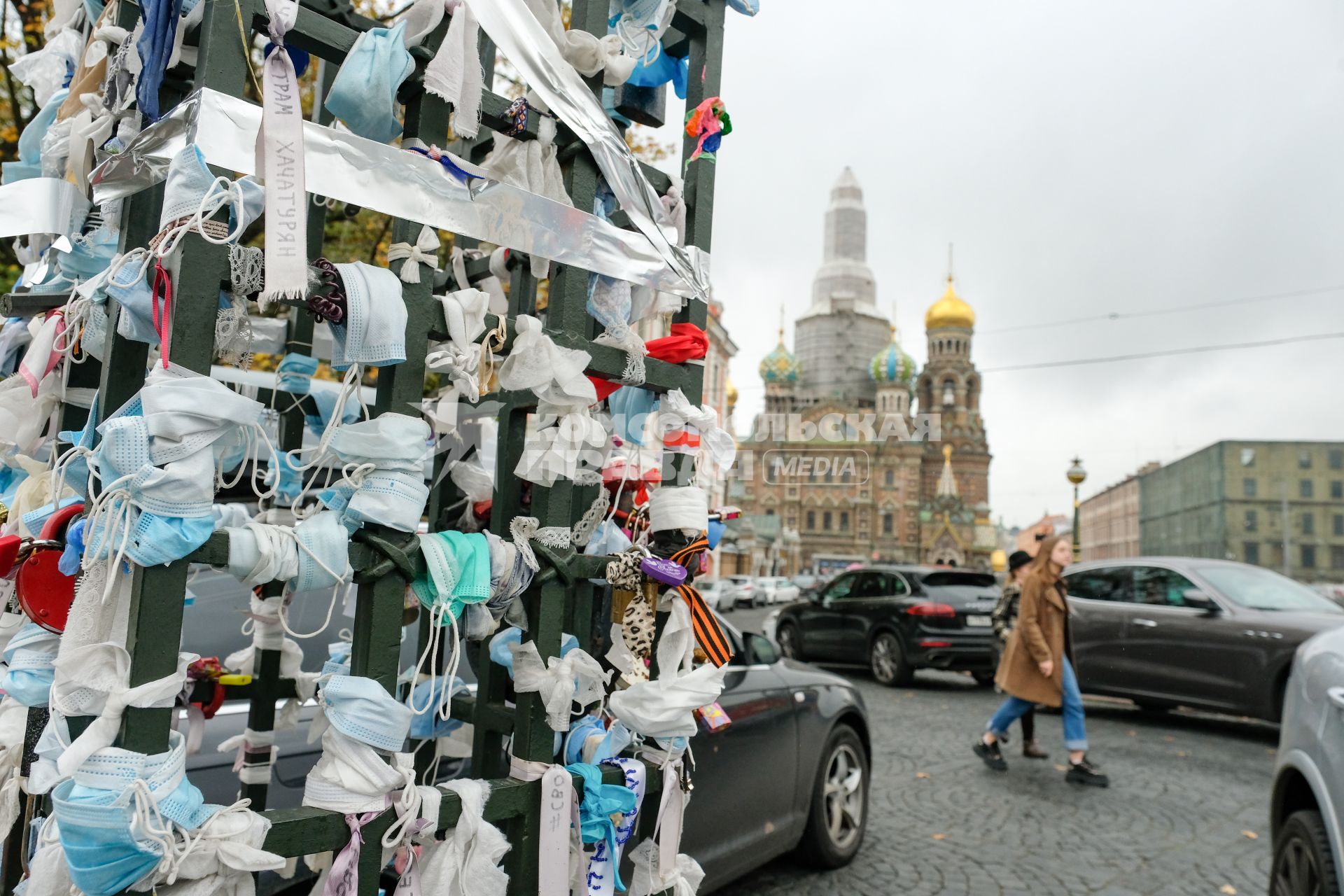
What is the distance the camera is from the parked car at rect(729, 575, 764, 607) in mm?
37609

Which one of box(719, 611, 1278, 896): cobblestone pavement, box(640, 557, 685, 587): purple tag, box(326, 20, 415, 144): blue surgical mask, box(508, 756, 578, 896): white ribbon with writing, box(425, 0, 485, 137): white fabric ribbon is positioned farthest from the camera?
box(719, 611, 1278, 896): cobblestone pavement

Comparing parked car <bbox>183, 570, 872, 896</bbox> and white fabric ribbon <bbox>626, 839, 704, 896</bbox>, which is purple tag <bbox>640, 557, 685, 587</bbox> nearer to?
white fabric ribbon <bbox>626, 839, 704, 896</bbox>

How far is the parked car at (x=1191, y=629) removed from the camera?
766 cm

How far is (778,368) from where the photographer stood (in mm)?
80812

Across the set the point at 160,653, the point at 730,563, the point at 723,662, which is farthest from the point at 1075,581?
the point at 730,563

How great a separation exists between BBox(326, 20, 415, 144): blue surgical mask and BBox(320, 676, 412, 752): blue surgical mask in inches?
44.3

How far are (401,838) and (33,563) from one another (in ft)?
3.07

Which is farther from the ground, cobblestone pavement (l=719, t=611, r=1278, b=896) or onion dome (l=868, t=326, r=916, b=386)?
onion dome (l=868, t=326, r=916, b=386)

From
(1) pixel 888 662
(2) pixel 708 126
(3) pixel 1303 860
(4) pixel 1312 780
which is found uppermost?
(2) pixel 708 126

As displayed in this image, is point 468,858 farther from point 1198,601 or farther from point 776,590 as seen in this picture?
point 776,590

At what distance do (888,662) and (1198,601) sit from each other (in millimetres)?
3906

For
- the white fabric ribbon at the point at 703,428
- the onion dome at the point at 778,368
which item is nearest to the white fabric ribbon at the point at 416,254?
the white fabric ribbon at the point at 703,428

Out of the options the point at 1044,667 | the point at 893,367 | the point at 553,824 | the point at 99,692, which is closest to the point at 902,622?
the point at 1044,667

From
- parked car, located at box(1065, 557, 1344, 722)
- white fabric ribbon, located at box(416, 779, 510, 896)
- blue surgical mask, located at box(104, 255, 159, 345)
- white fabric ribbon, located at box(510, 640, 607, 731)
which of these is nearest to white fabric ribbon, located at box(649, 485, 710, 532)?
white fabric ribbon, located at box(510, 640, 607, 731)
